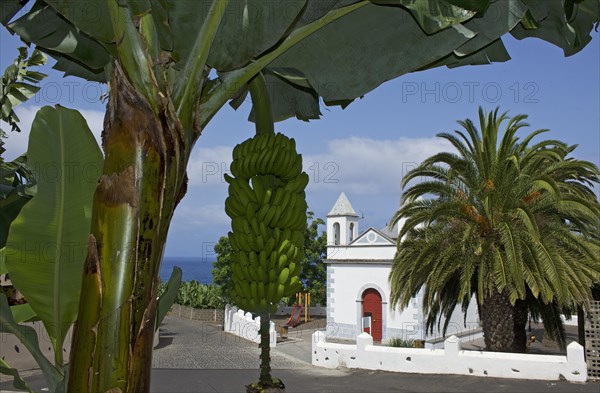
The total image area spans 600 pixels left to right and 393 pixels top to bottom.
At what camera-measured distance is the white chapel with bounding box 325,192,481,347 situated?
80.1 feet

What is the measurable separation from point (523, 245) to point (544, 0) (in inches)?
510

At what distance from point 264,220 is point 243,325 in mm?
24349

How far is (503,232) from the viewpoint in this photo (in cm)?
1447

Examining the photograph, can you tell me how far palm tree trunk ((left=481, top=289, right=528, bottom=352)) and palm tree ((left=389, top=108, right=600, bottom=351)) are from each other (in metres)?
0.03

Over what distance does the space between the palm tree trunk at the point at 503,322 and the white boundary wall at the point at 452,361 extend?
48 cm

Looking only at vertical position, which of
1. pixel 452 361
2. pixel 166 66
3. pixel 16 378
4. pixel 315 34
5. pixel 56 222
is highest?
pixel 315 34

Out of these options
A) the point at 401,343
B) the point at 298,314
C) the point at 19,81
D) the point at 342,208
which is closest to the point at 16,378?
the point at 19,81

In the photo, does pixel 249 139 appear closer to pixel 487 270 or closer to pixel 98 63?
pixel 98 63

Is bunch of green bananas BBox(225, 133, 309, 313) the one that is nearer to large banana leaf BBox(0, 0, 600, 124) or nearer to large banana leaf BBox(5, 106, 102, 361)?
large banana leaf BBox(0, 0, 600, 124)

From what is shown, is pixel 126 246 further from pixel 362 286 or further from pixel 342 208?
pixel 342 208

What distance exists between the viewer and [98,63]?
3.05 metres

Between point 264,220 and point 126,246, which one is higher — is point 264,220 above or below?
above

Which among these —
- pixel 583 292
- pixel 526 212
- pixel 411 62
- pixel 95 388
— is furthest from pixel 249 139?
pixel 583 292

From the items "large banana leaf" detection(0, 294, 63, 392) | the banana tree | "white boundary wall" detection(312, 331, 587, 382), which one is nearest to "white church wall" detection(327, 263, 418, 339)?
"white boundary wall" detection(312, 331, 587, 382)
